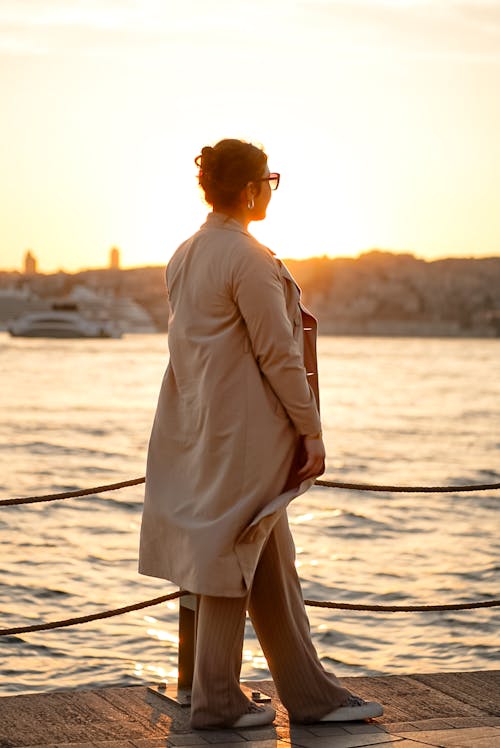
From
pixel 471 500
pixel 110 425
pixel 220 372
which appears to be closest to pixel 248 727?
pixel 220 372

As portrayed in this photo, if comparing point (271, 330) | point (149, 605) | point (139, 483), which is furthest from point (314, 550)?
point (271, 330)

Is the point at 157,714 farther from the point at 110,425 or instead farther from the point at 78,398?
the point at 78,398

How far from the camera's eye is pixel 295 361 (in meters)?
3.21

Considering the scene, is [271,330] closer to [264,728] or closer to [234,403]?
[234,403]

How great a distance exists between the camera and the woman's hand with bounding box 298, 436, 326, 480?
129 inches

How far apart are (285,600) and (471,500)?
15268mm

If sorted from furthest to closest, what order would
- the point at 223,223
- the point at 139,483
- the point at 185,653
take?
the point at 139,483 < the point at 185,653 < the point at 223,223

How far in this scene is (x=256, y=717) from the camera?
3453 mm

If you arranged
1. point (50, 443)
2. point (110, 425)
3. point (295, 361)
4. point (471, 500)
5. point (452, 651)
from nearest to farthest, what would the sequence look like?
point (295, 361) < point (452, 651) < point (471, 500) < point (50, 443) < point (110, 425)

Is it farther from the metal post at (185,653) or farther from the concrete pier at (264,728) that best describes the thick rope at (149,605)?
the concrete pier at (264,728)

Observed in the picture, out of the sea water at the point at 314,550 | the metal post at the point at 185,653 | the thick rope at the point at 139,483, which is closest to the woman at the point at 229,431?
the metal post at the point at 185,653

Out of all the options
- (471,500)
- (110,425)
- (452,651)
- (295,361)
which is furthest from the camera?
(110,425)

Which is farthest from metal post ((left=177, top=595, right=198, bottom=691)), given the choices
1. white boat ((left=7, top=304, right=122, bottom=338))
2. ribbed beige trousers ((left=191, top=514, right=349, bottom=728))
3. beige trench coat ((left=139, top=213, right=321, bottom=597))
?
white boat ((left=7, top=304, right=122, bottom=338))

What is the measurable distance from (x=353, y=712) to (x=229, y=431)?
2.83 feet
